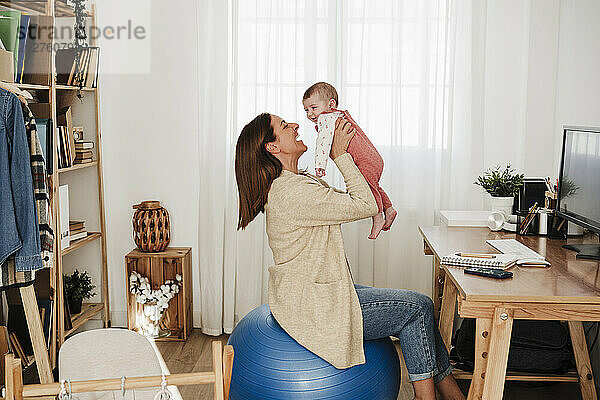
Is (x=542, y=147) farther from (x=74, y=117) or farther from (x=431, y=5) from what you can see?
(x=74, y=117)

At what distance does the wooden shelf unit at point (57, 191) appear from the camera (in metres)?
3.30

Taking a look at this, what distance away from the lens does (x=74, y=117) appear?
4.08m

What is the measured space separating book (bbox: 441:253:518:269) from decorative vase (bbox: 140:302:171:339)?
6.39 feet

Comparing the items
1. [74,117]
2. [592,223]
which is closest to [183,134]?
[74,117]

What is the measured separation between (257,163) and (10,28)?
1318mm

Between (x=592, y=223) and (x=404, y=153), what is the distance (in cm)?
140

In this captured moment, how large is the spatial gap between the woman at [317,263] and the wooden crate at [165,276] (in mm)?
1459

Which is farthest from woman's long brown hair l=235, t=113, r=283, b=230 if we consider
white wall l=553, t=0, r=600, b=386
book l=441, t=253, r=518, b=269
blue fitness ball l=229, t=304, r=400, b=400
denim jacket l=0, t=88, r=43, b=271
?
white wall l=553, t=0, r=600, b=386

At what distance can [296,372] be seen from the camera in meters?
2.43

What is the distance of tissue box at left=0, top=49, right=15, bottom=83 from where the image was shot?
Result: 9.51ft

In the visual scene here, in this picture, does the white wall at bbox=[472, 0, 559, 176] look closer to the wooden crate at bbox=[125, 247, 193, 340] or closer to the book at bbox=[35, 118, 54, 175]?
the wooden crate at bbox=[125, 247, 193, 340]

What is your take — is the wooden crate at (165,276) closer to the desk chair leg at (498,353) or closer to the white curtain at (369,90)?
the white curtain at (369,90)

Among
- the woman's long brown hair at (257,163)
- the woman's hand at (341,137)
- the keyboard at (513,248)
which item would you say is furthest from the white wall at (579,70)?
the woman's long brown hair at (257,163)

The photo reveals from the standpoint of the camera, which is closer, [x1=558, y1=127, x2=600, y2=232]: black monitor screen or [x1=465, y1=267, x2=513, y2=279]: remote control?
[x1=465, y1=267, x2=513, y2=279]: remote control
